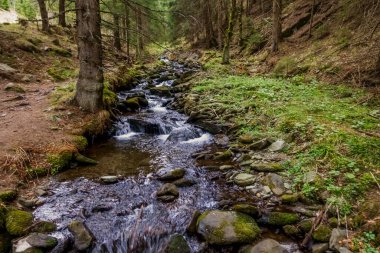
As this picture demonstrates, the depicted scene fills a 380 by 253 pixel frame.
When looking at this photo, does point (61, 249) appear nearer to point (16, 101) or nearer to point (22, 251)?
point (22, 251)

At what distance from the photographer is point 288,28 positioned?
17766mm

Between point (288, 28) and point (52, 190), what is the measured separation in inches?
661

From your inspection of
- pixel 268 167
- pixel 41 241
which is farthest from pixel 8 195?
pixel 268 167

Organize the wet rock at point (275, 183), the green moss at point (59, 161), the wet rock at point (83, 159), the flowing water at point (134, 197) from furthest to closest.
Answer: the wet rock at point (83, 159) → the green moss at point (59, 161) → the wet rock at point (275, 183) → the flowing water at point (134, 197)

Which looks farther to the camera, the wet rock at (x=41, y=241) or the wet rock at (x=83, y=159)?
the wet rock at (x=83, y=159)

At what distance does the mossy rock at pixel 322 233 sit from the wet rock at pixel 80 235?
3.14 m

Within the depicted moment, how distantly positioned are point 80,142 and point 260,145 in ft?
14.3

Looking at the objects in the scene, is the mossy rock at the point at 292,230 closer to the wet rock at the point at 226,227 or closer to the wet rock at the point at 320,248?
the wet rock at the point at 320,248

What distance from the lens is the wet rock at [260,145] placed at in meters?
6.71

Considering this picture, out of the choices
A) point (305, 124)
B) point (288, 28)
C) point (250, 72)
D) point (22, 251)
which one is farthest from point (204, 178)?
point (288, 28)

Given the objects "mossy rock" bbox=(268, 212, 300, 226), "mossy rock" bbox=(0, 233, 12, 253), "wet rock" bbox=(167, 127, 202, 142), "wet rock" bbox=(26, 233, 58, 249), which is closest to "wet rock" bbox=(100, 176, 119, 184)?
"wet rock" bbox=(26, 233, 58, 249)

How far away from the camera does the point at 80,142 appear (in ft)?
23.3

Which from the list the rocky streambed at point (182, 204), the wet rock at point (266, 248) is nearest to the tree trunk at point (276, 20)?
the rocky streambed at point (182, 204)

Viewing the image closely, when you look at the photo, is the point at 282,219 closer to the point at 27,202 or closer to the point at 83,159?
the point at 27,202
